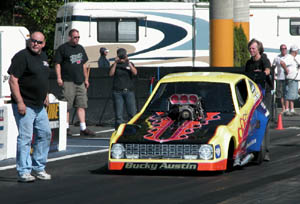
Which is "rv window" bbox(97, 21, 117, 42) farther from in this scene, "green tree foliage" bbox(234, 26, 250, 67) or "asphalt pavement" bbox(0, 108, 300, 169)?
"asphalt pavement" bbox(0, 108, 300, 169)

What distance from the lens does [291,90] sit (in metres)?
23.7

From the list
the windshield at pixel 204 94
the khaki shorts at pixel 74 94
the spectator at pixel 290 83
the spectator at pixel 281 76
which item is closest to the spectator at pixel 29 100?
the windshield at pixel 204 94

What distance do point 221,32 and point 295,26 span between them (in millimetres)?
6607

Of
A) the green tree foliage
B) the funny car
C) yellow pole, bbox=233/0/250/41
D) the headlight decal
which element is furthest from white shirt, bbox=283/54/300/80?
the headlight decal

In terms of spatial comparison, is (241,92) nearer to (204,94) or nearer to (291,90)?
(204,94)

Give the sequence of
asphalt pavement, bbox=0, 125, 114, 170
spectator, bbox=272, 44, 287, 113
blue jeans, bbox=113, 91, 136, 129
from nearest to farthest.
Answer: asphalt pavement, bbox=0, 125, 114, 170 < blue jeans, bbox=113, 91, 136, 129 < spectator, bbox=272, 44, 287, 113

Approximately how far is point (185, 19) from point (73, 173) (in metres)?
18.0

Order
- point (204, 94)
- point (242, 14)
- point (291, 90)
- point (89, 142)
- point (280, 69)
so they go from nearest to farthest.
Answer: point (204, 94) < point (89, 142) < point (291, 90) < point (280, 69) < point (242, 14)

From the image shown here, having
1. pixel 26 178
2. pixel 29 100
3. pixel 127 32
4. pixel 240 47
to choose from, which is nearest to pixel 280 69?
pixel 240 47

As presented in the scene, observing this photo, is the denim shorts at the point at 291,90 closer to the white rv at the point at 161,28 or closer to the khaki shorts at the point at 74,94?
the white rv at the point at 161,28

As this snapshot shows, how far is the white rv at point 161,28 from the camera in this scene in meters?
29.1

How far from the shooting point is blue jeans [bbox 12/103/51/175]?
431 inches

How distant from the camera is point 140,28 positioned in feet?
96.5

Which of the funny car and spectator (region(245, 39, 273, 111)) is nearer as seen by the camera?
the funny car
